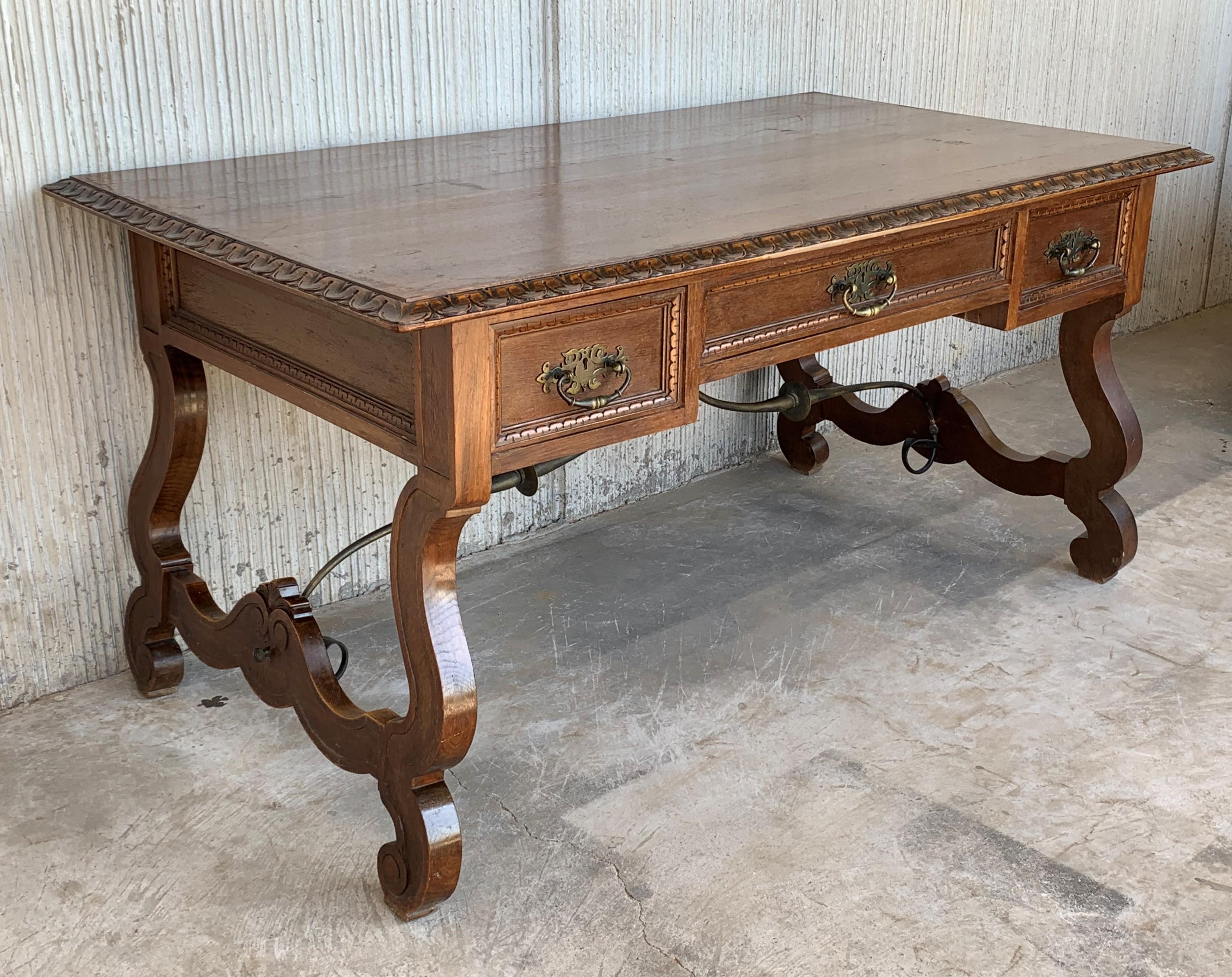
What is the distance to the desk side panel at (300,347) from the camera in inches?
61.4

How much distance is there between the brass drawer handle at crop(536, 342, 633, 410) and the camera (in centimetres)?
157

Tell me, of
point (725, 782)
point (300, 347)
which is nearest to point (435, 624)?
point (300, 347)

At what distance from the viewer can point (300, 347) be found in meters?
1.69

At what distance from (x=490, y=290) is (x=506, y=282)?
2 centimetres

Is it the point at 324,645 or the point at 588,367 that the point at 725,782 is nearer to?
the point at 324,645

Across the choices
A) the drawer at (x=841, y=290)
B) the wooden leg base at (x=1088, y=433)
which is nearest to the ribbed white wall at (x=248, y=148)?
the wooden leg base at (x=1088, y=433)

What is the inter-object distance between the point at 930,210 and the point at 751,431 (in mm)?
1313

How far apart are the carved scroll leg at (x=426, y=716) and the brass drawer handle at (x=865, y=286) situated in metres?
0.65

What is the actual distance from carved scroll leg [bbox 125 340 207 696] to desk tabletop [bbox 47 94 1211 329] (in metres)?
0.29

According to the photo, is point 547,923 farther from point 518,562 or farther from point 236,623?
point 518,562

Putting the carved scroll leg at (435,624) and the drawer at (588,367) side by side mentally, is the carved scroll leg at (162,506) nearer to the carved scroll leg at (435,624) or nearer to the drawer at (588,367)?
the carved scroll leg at (435,624)

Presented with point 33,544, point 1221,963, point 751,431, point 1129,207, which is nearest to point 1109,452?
point 1129,207

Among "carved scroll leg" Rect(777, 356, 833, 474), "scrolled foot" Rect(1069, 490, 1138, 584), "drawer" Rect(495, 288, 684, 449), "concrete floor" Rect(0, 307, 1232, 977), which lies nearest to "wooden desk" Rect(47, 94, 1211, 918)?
"drawer" Rect(495, 288, 684, 449)

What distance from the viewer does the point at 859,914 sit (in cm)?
171
